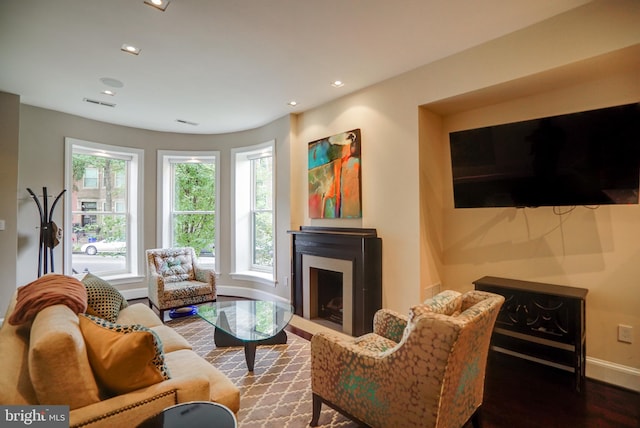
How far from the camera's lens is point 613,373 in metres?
2.34

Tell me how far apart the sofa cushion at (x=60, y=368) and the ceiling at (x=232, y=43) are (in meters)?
2.05

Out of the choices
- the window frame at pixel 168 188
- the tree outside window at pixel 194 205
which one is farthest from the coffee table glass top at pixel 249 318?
the tree outside window at pixel 194 205

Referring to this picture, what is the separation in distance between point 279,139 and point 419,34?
2.50m

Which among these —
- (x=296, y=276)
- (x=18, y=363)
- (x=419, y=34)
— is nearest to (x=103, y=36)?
(x=18, y=363)

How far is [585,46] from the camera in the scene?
209 cm

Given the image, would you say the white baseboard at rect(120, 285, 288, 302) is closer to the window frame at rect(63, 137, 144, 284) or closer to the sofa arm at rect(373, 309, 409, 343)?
the window frame at rect(63, 137, 144, 284)

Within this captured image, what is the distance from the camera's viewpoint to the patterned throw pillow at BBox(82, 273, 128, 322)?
220cm

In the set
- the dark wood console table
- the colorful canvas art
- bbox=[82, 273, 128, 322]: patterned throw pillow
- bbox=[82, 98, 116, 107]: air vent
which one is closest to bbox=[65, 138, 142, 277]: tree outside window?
bbox=[82, 98, 116, 107]: air vent

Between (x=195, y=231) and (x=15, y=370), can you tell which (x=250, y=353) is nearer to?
(x=15, y=370)

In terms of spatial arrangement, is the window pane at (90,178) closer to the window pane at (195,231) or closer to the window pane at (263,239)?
the window pane at (195,231)

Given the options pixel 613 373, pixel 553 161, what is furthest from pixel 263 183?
pixel 613 373

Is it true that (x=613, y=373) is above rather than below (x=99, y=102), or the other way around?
below

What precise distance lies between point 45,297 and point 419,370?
75.9 inches

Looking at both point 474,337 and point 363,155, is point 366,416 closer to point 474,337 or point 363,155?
point 474,337
